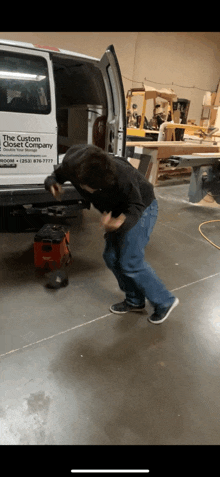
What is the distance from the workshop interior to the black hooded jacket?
2.86 ft

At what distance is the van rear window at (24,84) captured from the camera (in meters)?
3.05

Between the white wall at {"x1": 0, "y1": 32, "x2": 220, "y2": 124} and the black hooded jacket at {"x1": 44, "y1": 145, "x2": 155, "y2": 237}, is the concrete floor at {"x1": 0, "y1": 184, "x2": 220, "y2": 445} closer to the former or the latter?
the black hooded jacket at {"x1": 44, "y1": 145, "x2": 155, "y2": 237}

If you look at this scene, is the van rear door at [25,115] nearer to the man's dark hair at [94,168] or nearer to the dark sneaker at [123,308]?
the dark sneaker at [123,308]

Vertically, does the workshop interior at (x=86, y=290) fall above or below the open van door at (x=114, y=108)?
below

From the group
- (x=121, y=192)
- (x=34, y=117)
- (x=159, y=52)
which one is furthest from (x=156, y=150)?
(x=159, y=52)

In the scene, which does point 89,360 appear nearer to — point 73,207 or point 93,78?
point 73,207

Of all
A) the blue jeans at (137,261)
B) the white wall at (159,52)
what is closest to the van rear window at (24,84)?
the blue jeans at (137,261)

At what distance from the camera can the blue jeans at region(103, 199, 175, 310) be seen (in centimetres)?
199

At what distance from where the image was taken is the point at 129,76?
10.6m

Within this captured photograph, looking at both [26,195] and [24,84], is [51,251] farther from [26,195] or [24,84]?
[24,84]

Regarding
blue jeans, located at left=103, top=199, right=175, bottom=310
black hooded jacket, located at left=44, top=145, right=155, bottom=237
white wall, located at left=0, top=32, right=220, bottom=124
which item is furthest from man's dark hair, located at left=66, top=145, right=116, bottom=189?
white wall, located at left=0, top=32, right=220, bottom=124

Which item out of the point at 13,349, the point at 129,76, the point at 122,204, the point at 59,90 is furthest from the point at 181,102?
the point at 13,349

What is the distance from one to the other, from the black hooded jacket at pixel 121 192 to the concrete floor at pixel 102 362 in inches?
32.3
